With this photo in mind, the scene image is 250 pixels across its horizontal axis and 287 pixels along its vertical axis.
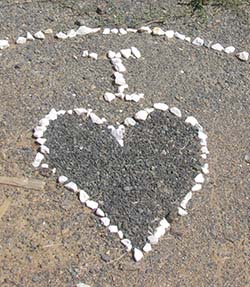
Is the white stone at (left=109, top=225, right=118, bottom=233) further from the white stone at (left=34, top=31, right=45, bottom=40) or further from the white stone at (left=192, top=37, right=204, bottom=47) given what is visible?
the white stone at (left=192, top=37, right=204, bottom=47)

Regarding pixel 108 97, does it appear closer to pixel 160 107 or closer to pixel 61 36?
pixel 160 107

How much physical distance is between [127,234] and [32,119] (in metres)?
1.08

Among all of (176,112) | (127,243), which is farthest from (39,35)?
(127,243)

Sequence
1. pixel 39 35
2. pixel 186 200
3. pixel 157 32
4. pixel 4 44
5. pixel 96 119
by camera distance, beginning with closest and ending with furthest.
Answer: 1. pixel 186 200
2. pixel 96 119
3. pixel 4 44
4. pixel 39 35
5. pixel 157 32

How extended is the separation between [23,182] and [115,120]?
2.67 feet

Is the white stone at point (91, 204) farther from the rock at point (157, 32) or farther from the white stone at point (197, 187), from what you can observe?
the rock at point (157, 32)

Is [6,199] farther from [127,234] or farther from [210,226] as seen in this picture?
[210,226]

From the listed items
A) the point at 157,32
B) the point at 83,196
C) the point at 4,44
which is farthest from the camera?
the point at 157,32

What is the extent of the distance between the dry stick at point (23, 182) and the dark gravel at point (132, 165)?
0.15m

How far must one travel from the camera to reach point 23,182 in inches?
170

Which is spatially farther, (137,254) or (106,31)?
(106,31)

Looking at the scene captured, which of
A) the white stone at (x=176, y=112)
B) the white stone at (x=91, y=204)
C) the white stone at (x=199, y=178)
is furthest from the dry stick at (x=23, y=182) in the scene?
the white stone at (x=176, y=112)

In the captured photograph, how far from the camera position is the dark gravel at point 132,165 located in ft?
14.0

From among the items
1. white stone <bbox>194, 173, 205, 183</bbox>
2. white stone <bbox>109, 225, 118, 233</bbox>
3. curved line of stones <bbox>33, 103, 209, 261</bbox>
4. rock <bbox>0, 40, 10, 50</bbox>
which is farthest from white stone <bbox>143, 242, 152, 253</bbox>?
rock <bbox>0, 40, 10, 50</bbox>
